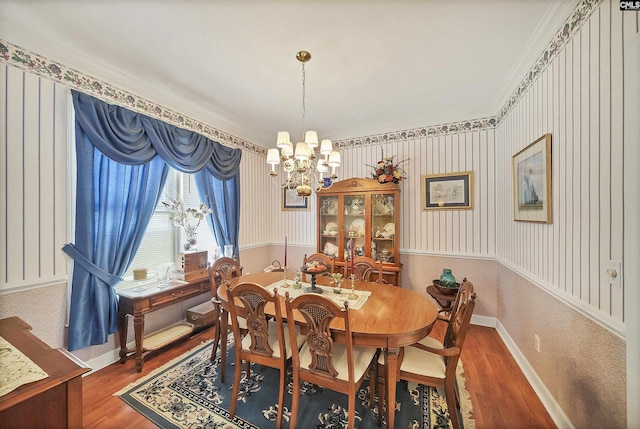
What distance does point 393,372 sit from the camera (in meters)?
1.45

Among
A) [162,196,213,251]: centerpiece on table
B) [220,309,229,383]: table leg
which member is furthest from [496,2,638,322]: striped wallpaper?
[162,196,213,251]: centerpiece on table

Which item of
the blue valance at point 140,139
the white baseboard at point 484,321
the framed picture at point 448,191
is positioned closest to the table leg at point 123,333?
the blue valance at point 140,139

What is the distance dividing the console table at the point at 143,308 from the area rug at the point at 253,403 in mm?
277

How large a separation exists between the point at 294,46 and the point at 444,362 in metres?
2.51

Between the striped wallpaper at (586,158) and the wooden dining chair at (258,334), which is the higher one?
the striped wallpaper at (586,158)

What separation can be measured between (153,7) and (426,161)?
313 cm

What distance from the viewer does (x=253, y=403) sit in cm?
177

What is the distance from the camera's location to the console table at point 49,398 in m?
0.86

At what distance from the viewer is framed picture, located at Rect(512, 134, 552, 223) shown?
175 centimetres

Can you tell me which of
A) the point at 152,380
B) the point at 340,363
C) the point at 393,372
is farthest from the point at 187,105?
the point at 393,372

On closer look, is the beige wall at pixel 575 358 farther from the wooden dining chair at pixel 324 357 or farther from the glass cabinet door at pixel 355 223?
the glass cabinet door at pixel 355 223

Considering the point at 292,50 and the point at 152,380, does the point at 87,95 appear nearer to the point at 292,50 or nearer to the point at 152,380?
the point at 292,50

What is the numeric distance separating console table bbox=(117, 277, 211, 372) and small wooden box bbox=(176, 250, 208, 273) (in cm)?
18

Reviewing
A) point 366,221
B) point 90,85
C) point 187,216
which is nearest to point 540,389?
point 366,221
